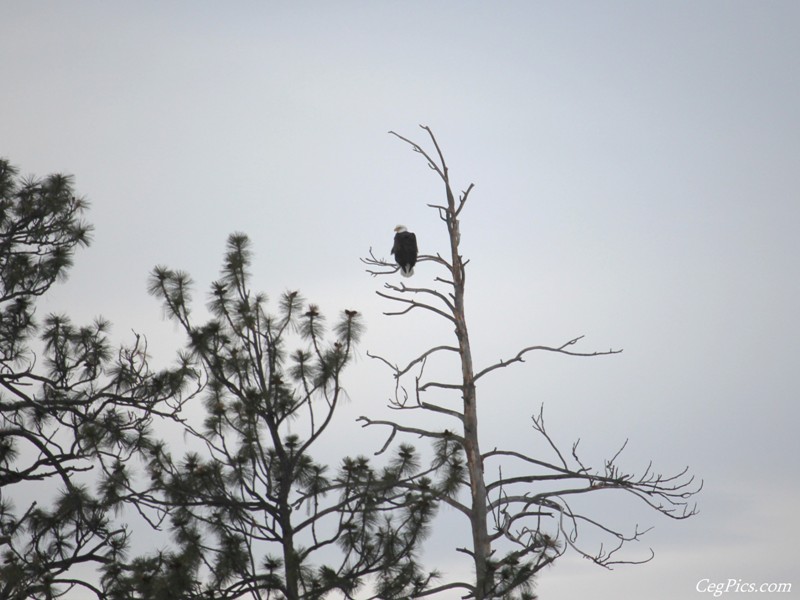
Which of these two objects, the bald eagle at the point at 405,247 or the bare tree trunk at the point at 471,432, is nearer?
the bare tree trunk at the point at 471,432

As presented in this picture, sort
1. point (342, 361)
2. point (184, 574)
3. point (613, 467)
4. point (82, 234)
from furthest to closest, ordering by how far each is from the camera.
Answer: point (82, 234), point (342, 361), point (613, 467), point (184, 574)

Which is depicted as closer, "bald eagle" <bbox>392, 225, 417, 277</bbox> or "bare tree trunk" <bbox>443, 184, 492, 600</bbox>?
"bare tree trunk" <bbox>443, 184, 492, 600</bbox>

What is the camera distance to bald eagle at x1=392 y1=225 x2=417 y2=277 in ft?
47.9

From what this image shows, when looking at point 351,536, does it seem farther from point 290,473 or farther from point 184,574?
point 184,574

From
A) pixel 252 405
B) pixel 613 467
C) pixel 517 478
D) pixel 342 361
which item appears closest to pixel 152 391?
pixel 252 405

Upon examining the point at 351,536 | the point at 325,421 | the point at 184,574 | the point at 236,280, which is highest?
the point at 236,280

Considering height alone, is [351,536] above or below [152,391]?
below

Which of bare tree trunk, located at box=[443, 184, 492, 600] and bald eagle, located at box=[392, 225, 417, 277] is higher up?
bald eagle, located at box=[392, 225, 417, 277]

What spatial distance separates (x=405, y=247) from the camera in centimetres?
1480

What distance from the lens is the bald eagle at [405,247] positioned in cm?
1460

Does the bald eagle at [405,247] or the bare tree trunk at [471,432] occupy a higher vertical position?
the bald eagle at [405,247]

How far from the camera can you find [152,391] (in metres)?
10.1

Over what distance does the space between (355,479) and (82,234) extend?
3.59 metres

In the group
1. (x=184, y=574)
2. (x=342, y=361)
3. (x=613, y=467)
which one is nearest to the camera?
(x=184, y=574)
